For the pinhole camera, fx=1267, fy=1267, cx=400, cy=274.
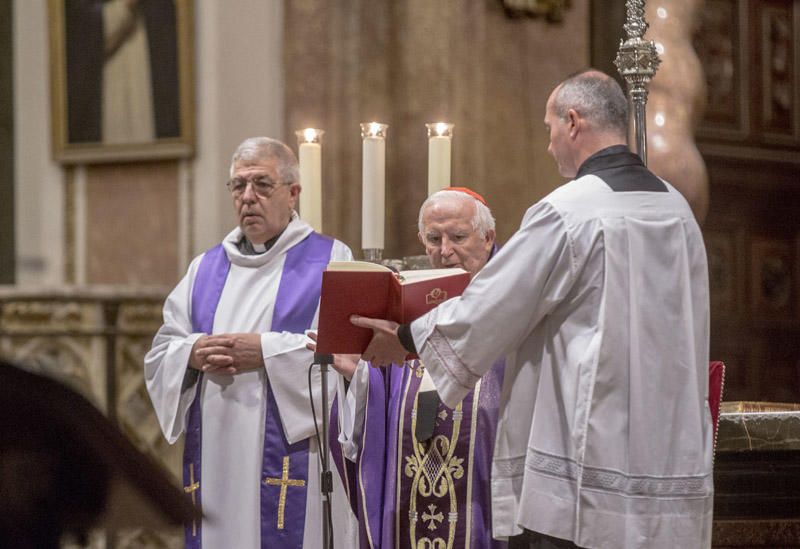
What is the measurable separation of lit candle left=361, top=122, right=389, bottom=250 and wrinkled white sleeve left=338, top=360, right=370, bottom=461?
1.46ft

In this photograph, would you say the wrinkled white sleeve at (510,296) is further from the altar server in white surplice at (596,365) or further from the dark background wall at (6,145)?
the dark background wall at (6,145)

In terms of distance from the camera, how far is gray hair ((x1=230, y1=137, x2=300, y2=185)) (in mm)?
4402

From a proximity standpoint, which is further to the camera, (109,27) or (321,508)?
(109,27)

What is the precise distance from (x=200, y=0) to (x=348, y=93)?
2.66 feet

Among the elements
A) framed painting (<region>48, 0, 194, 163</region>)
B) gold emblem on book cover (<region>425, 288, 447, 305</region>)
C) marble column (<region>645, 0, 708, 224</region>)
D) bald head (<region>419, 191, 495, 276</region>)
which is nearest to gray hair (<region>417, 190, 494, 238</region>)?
bald head (<region>419, 191, 495, 276</region>)

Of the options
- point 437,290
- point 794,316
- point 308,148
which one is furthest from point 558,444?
point 794,316

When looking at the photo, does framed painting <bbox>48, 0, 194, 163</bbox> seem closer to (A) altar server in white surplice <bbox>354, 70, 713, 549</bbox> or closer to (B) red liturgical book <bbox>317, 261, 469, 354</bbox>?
(B) red liturgical book <bbox>317, 261, 469, 354</bbox>

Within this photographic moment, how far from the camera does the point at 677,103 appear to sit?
5621mm

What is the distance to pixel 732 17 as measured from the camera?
666 cm

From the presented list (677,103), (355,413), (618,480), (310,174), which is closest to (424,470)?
(355,413)

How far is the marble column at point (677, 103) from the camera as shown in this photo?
17.7 feet

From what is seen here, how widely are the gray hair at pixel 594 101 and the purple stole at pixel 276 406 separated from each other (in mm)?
1398

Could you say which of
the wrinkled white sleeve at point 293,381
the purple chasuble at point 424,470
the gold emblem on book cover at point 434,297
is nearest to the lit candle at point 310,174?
the wrinkled white sleeve at point 293,381

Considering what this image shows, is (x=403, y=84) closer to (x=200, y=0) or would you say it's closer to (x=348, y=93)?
(x=348, y=93)
